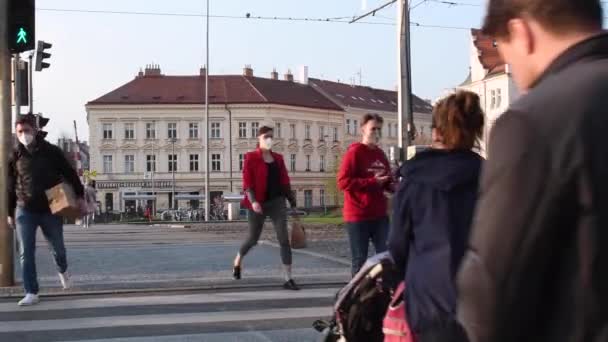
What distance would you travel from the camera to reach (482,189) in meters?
1.73

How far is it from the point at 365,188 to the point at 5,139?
15.4 feet

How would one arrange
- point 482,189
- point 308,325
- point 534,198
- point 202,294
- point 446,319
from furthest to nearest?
1. point 202,294
2. point 308,325
3. point 446,319
4. point 482,189
5. point 534,198

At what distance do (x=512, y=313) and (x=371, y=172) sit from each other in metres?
5.96

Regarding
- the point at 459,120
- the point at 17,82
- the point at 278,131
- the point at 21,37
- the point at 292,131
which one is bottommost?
the point at 459,120

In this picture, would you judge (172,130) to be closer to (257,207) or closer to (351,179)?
(257,207)

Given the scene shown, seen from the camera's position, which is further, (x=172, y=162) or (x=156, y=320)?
(x=172, y=162)

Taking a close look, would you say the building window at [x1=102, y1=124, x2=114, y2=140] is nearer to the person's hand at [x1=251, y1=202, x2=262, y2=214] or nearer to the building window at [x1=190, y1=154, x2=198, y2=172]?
the building window at [x1=190, y1=154, x2=198, y2=172]

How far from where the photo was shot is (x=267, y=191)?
948cm

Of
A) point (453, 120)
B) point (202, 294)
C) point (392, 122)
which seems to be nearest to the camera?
point (453, 120)

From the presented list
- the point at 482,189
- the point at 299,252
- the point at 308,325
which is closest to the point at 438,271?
the point at 482,189

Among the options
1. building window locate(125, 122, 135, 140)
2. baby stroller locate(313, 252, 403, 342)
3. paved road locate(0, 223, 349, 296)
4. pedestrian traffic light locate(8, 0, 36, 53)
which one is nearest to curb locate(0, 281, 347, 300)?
paved road locate(0, 223, 349, 296)

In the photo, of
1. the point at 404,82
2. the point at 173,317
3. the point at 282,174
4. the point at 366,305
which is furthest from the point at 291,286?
the point at 404,82

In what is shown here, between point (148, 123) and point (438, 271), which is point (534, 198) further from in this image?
point (148, 123)

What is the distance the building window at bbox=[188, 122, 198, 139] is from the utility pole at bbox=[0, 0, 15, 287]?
270 feet
